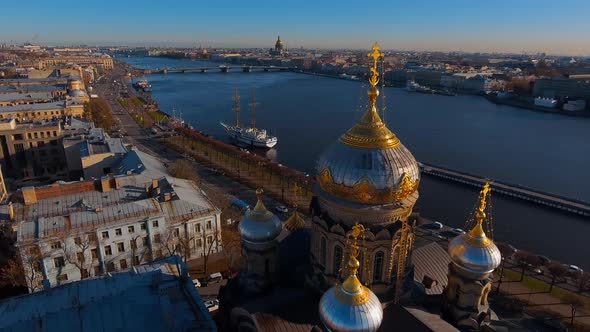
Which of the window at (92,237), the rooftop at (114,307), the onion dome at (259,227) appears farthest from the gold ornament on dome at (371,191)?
the window at (92,237)

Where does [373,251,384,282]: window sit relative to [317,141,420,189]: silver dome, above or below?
below

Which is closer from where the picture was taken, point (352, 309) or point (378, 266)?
point (352, 309)

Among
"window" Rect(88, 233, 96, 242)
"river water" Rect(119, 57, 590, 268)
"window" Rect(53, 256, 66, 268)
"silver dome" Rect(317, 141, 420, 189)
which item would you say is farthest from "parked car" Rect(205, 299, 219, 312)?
"river water" Rect(119, 57, 590, 268)

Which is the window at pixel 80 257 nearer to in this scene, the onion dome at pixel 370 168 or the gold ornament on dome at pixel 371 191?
the onion dome at pixel 370 168

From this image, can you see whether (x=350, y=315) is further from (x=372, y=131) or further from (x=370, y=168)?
(x=372, y=131)

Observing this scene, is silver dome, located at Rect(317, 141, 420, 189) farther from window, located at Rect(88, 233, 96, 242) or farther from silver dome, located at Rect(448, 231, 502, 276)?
window, located at Rect(88, 233, 96, 242)

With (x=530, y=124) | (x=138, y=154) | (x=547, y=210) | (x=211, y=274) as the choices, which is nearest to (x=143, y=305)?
(x=211, y=274)

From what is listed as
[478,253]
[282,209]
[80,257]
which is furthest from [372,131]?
[282,209]
